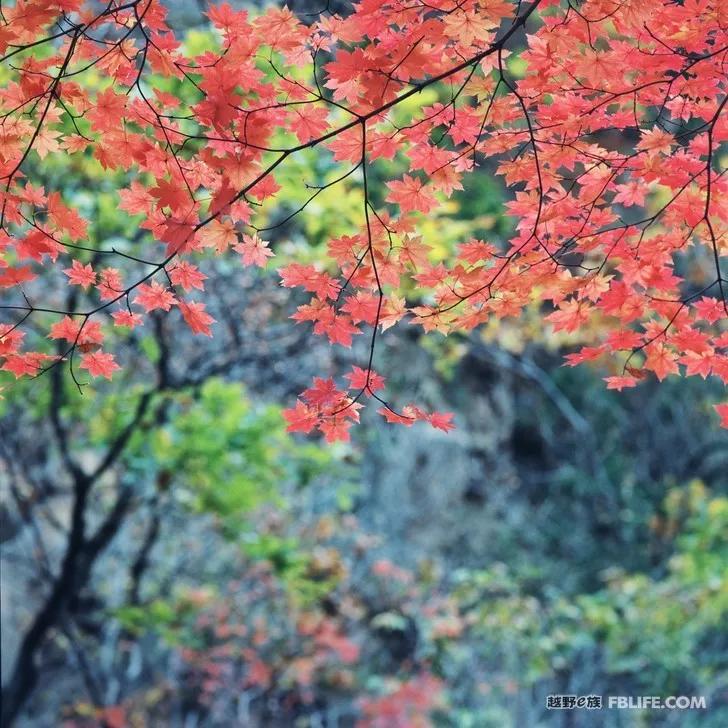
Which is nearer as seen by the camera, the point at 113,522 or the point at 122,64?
the point at 122,64

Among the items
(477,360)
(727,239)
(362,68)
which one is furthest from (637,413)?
(362,68)

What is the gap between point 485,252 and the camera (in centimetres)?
207

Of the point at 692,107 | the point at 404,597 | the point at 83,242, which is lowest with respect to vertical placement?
the point at 404,597

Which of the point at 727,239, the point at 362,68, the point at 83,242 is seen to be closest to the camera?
the point at 362,68

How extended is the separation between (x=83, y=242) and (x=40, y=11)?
2660 millimetres

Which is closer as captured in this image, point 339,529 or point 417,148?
point 417,148

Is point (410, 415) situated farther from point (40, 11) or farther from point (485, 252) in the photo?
point (40, 11)

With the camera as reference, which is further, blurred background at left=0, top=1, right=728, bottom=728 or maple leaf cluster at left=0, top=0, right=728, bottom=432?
blurred background at left=0, top=1, right=728, bottom=728

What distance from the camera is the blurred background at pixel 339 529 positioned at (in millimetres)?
4461

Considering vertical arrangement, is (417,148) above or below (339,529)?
below

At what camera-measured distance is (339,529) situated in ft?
22.3

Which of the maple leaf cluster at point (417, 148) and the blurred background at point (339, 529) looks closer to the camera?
the maple leaf cluster at point (417, 148)

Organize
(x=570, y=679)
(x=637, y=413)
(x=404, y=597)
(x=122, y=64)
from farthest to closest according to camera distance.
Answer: (x=637, y=413) < (x=570, y=679) < (x=404, y=597) < (x=122, y=64)

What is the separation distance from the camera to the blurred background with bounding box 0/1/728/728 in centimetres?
446
